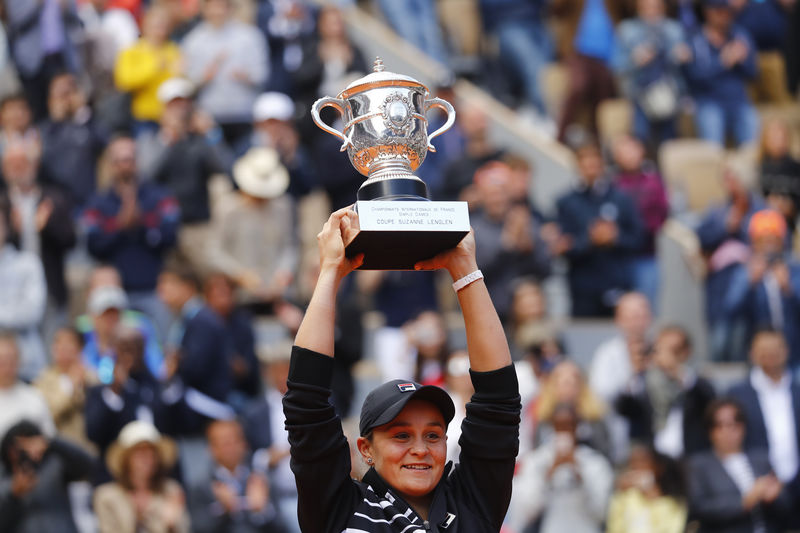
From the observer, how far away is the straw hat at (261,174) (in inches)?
392

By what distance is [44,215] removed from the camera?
32.0ft

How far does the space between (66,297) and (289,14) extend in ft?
10.8

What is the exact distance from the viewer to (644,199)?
10414 millimetres

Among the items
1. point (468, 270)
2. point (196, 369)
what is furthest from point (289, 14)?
point (468, 270)

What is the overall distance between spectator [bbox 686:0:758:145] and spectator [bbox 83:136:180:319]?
206 inches

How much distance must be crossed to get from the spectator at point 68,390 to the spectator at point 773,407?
12.8 ft

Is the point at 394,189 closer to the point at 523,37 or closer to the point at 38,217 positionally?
the point at 38,217

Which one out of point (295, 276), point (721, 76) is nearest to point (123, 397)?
point (295, 276)

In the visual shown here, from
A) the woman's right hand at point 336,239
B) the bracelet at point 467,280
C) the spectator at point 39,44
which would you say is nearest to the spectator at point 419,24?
the spectator at point 39,44

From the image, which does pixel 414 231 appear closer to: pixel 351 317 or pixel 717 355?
pixel 351 317

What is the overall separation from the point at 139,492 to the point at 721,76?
708 centimetres

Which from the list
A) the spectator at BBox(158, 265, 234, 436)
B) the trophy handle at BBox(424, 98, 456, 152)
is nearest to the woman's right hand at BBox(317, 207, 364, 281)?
the trophy handle at BBox(424, 98, 456, 152)

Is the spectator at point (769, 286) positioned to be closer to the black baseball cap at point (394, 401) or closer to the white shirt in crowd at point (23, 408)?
the white shirt in crowd at point (23, 408)

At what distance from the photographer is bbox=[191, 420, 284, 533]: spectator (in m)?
8.12
